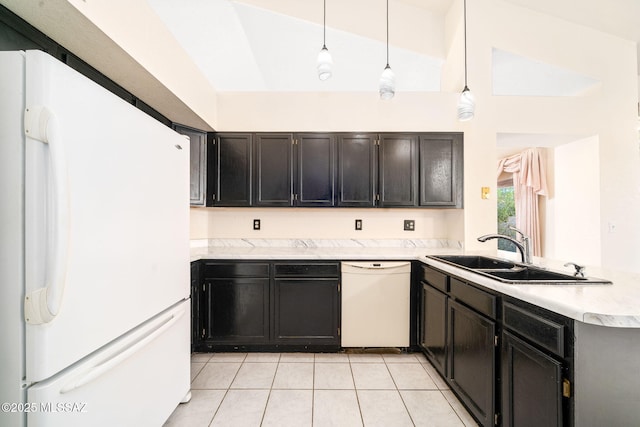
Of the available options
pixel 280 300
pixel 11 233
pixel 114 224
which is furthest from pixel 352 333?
pixel 11 233

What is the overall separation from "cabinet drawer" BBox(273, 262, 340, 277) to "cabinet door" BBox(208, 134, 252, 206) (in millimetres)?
806

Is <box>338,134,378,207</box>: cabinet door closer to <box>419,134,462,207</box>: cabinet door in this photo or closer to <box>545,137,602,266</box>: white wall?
<box>419,134,462,207</box>: cabinet door

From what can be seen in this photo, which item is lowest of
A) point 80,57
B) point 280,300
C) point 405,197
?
point 280,300

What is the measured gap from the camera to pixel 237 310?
2545mm

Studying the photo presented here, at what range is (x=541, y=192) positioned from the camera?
4.14 metres

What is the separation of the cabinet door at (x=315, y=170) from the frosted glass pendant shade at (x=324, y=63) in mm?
934

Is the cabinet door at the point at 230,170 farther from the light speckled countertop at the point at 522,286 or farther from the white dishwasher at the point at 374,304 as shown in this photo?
the white dishwasher at the point at 374,304

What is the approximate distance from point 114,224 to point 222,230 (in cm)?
211

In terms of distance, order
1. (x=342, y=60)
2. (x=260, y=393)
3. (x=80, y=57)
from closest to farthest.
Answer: (x=80, y=57), (x=260, y=393), (x=342, y=60)

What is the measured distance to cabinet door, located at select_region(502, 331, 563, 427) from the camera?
1094 millimetres

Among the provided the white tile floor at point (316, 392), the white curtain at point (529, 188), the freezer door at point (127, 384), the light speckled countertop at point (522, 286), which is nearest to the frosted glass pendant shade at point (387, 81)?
the light speckled countertop at point (522, 286)

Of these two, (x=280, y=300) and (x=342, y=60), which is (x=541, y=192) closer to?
(x=342, y=60)

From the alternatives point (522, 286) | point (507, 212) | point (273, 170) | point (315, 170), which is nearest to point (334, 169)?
point (315, 170)

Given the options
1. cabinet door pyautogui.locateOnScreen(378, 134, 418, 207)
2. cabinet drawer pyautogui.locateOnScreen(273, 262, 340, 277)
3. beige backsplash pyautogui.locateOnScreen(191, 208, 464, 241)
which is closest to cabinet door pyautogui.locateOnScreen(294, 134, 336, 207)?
beige backsplash pyautogui.locateOnScreen(191, 208, 464, 241)
